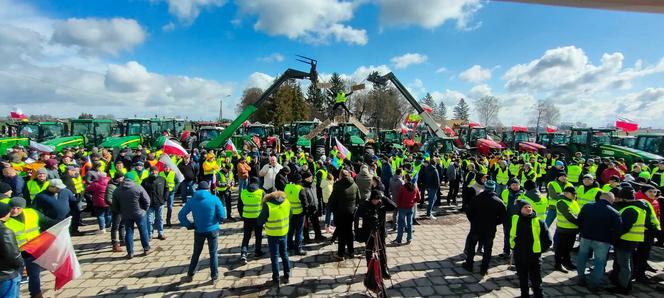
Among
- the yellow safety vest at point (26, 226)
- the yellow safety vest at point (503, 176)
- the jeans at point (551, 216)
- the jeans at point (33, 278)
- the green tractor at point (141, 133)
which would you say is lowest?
the jeans at point (33, 278)

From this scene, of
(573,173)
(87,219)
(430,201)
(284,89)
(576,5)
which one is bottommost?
(87,219)

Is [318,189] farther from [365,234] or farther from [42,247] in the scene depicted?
[42,247]

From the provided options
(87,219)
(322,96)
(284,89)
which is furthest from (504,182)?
(322,96)

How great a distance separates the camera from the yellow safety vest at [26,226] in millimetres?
3936

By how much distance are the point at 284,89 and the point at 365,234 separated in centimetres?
4422

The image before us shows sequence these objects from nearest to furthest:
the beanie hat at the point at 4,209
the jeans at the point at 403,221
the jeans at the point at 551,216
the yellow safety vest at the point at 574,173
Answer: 1. the beanie hat at the point at 4,209
2. the jeans at the point at 551,216
3. the jeans at the point at 403,221
4. the yellow safety vest at the point at 574,173

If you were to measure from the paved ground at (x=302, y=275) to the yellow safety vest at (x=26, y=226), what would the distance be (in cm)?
119

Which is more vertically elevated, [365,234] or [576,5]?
[576,5]

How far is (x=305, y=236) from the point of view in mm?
6879

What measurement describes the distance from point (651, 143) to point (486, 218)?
16.2m

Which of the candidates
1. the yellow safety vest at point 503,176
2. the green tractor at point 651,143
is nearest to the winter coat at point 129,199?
the yellow safety vest at point 503,176

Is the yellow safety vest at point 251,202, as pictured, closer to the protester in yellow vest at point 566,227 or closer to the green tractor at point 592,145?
the protester in yellow vest at point 566,227

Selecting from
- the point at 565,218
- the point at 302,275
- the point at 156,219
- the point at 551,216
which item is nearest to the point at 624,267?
the point at 565,218

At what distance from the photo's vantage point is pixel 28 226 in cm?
411
